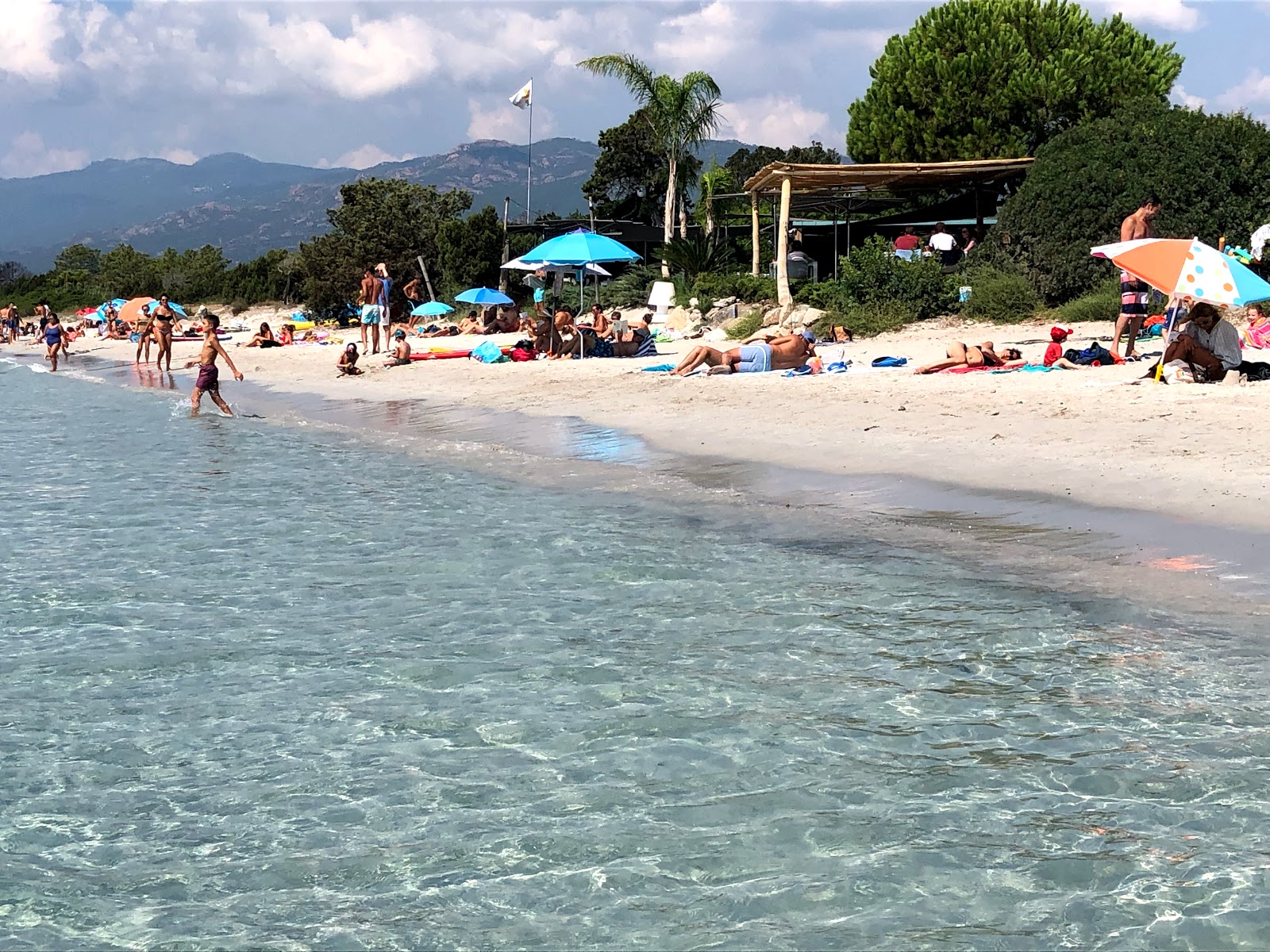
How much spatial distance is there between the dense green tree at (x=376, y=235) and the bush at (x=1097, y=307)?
72.1 ft

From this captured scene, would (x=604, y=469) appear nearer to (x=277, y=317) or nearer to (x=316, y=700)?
(x=316, y=700)

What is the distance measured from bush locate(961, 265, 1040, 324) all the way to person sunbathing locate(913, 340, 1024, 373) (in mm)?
5267

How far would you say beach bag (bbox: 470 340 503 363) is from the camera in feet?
72.7

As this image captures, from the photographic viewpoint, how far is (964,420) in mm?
12625

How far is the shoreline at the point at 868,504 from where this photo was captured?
751 centimetres

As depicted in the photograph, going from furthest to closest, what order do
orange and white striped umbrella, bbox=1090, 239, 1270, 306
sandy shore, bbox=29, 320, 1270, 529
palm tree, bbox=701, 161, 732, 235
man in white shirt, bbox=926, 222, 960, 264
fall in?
palm tree, bbox=701, 161, 732, 235, man in white shirt, bbox=926, 222, 960, 264, orange and white striped umbrella, bbox=1090, 239, 1270, 306, sandy shore, bbox=29, 320, 1270, 529

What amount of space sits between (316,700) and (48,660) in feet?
5.66

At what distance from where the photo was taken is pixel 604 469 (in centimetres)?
1212

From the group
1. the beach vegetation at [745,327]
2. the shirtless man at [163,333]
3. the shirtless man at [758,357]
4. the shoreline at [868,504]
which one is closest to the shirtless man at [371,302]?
the shirtless man at [163,333]

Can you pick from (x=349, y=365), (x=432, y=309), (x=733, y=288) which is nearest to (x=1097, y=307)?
(x=733, y=288)

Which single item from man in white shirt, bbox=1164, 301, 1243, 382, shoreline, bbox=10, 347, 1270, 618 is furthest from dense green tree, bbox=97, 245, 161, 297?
man in white shirt, bbox=1164, 301, 1243, 382

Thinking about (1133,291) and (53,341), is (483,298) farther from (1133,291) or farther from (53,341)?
(1133,291)

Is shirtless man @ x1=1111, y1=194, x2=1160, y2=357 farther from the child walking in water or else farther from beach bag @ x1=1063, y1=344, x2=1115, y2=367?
the child walking in water

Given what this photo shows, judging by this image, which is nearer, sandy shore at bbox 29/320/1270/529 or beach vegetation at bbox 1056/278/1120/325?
sandy shore at bbox 29/320/1270/529
